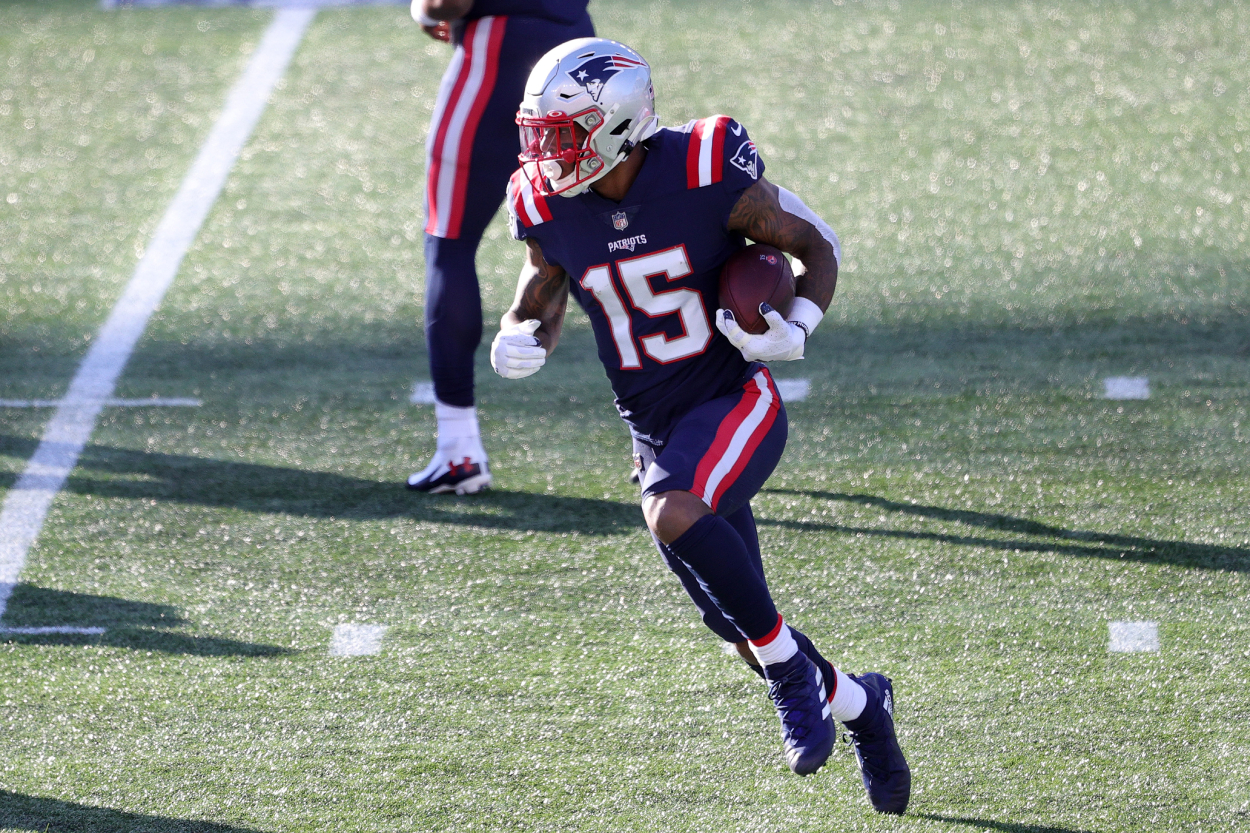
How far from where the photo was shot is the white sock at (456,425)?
4219 mm

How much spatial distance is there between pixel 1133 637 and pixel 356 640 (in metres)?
1.76

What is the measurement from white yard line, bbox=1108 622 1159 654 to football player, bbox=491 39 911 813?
0.67 meters

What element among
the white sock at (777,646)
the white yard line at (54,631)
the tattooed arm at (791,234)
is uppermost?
the tattooed arm at (791,234)

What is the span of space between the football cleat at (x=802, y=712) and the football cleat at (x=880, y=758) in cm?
10

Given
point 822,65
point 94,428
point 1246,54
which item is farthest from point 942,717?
point 1246,54

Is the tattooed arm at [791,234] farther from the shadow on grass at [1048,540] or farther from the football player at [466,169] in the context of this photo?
the football player at [466,169]

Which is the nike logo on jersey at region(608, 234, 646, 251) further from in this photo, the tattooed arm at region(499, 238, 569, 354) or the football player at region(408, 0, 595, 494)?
the football player at region(408, 0, 595, 494)

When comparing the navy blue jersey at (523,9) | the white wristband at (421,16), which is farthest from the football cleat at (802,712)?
the white wristband at (421,16)

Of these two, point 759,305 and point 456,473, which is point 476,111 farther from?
point 759,305

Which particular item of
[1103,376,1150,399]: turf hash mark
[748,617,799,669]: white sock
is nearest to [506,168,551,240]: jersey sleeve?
[748,617,799,669]: white sock

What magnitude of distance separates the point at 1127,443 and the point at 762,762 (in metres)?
1.88

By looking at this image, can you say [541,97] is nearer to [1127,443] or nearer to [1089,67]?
[1127,443]

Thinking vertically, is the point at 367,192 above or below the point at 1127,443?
below

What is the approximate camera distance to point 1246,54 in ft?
23.8
